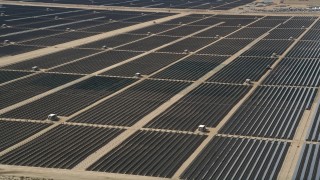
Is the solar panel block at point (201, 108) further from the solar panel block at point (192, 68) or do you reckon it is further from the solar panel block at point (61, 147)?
the solar panel block at point (61, 147)

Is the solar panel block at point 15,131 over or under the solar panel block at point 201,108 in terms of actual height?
over

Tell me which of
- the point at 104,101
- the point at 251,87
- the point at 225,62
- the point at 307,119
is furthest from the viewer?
the point at 225,62

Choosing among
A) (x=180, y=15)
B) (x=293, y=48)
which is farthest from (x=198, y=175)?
(x=180, y=15)

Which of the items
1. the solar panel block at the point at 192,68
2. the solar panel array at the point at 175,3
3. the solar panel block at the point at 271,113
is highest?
the solar panel block at the point at 271,113

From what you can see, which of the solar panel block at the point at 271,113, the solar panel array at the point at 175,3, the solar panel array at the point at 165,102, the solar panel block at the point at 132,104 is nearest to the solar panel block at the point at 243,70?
the solar panel array at the point at 165,102

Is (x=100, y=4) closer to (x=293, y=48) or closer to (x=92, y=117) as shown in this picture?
(x=293, y=48)

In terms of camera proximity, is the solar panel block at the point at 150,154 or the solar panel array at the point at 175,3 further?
the solar panel array at the point at 175,3

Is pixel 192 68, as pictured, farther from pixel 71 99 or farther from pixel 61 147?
pixel 61 147

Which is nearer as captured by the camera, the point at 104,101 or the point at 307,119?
the point at 307,119

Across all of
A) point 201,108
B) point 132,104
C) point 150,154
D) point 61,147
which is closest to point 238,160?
point 150,154
